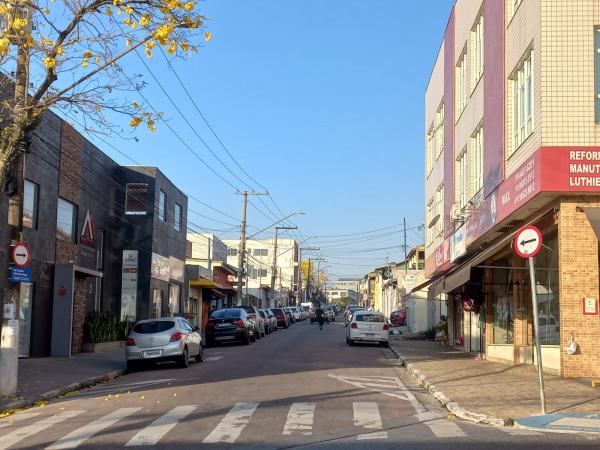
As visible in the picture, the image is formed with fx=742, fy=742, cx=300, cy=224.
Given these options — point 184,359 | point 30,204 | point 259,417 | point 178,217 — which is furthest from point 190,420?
point 178,217

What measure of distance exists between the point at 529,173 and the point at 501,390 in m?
4.92

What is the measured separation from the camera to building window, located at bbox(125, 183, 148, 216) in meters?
33.1

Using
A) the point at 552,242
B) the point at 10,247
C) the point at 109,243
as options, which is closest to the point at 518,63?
the point at 552,242

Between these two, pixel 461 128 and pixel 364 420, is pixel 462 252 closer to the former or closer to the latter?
pixel 461 128

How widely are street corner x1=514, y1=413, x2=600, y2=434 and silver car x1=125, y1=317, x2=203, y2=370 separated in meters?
11.8

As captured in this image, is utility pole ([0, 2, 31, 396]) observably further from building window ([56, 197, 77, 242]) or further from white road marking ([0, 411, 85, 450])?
building window ([56, 197, 77, 242])

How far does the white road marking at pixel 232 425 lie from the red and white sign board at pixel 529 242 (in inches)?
194

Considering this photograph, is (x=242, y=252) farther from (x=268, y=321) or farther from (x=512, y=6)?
(x=512, y=6)

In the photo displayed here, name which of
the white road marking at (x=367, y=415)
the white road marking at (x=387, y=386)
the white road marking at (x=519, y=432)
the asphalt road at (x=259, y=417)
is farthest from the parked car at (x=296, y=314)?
the white road marking at (x=519, y=432)

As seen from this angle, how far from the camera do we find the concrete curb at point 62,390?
13270 mm

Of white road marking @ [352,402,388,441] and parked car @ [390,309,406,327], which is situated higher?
parked car @ [390,309,406,327]

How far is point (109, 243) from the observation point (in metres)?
31.8

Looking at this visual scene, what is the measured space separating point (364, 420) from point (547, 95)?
884cm

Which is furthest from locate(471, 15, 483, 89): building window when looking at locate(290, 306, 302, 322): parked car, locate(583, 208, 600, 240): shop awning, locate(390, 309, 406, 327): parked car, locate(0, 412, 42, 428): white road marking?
locate(290, 306, 302, 322): parked car
